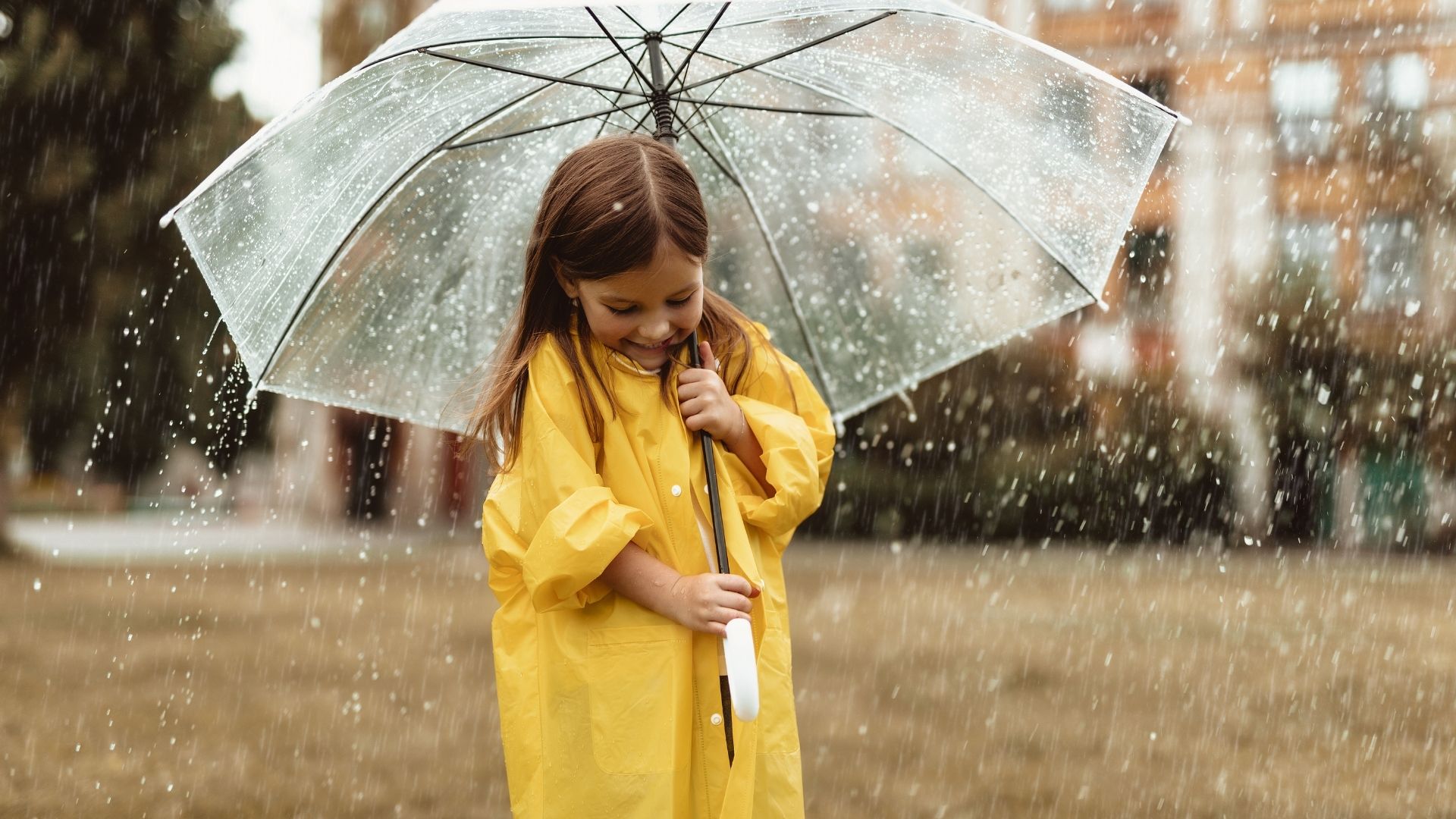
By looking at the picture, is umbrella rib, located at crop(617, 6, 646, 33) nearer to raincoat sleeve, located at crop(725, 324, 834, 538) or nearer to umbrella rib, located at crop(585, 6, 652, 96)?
umbrella rib, located at crop(585, 6, 652, 96)

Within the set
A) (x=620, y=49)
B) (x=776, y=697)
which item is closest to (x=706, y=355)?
(x=776, y=697)

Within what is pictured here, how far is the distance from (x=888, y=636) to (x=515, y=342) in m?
5.90

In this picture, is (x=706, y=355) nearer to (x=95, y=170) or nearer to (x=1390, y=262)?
(x=95, y=170)

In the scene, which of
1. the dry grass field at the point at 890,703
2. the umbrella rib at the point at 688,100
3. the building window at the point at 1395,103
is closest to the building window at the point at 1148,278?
the building window at the point at 1395,103

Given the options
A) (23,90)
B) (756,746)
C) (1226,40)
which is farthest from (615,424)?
(1226,40)

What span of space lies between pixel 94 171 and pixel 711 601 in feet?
48.0

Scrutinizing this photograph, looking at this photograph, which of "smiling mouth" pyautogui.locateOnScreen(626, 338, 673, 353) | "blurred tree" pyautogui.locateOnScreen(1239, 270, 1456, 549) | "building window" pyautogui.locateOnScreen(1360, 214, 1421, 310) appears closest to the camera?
"smiling mouth" pyautogui.locateOnScreen(626, 338, 673, 353)

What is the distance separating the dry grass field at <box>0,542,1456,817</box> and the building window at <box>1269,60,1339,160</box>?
13.0 meters

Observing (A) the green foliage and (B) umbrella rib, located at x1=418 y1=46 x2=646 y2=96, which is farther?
(A) the green foliage

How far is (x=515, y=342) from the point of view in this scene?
239 centimetres

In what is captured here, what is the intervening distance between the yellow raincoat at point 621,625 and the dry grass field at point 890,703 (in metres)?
2.03

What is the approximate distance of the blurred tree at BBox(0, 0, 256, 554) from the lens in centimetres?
1423

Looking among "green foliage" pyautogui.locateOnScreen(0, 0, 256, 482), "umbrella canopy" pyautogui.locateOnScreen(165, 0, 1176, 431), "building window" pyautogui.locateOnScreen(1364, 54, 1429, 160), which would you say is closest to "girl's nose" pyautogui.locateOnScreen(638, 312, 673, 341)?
"umbrella canopy" pyautogui.locateOnScreen(165, 0, 1176, 431)

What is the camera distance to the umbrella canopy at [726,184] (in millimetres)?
2801
